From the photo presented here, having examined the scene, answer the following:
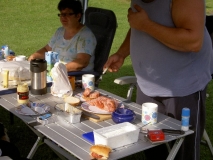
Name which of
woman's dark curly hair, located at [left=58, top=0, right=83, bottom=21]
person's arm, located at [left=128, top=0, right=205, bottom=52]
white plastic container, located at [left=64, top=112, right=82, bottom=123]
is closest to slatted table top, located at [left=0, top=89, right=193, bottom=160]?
white plastic container, located at [left=64, top=112, right=82, bottom=123]

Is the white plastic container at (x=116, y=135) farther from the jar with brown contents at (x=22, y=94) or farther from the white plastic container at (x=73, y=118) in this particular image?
the jar with brown contents at (x=22, y=94)

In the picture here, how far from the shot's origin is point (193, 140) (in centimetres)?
278

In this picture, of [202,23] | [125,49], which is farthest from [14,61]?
[202,23]

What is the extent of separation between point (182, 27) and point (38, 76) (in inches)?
45.0

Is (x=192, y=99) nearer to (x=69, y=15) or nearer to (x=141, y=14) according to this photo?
(x=141, y=14)

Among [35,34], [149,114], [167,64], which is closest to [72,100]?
[149,114]

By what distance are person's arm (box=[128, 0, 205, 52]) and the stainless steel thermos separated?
2.72 feet

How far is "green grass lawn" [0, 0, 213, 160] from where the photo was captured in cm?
418

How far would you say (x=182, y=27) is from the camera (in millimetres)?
2438

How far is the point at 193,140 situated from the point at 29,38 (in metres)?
7.56

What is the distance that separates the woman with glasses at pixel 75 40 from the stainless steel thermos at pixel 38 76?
1.11 metres

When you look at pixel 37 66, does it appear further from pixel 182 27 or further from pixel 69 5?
pixel 69 5

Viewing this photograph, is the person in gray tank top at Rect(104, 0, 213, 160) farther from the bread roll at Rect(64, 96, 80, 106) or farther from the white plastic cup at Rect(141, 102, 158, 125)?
the bread roll at Rect(64, 96, 80, 106)

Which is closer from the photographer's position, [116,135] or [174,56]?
[116,135]
